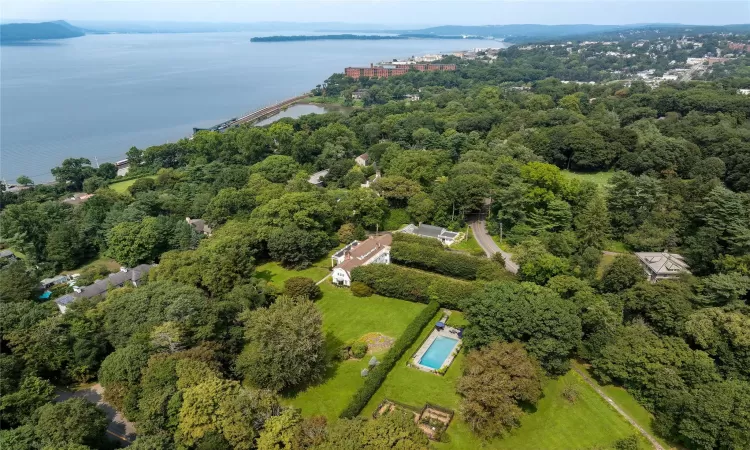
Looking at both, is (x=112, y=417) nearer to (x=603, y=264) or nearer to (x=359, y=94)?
(x=603, y=264)

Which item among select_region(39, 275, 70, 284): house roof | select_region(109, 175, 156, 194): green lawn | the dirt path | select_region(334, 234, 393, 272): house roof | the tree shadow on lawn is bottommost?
select_region(109, 175, 156, 194): green lawn

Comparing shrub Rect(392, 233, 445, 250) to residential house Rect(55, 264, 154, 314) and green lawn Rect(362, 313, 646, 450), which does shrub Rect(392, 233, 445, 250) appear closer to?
green lawn Rect(362, 313, 646, 450)

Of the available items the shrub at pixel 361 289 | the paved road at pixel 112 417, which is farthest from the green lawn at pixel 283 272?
the paved road at pixel 112 417

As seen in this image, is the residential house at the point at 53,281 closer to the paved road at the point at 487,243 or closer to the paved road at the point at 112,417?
the paved road at the point at 112,417

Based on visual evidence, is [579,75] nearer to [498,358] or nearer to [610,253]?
[610,253]

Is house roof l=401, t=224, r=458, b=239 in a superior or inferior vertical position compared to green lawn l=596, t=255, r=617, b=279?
inferior

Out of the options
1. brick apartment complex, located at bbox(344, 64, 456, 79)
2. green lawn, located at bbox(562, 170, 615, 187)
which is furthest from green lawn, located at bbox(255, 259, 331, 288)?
brick apartment complex, located at bbox(344, 64, 456, 79)

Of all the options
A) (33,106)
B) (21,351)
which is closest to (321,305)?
(21,351)
